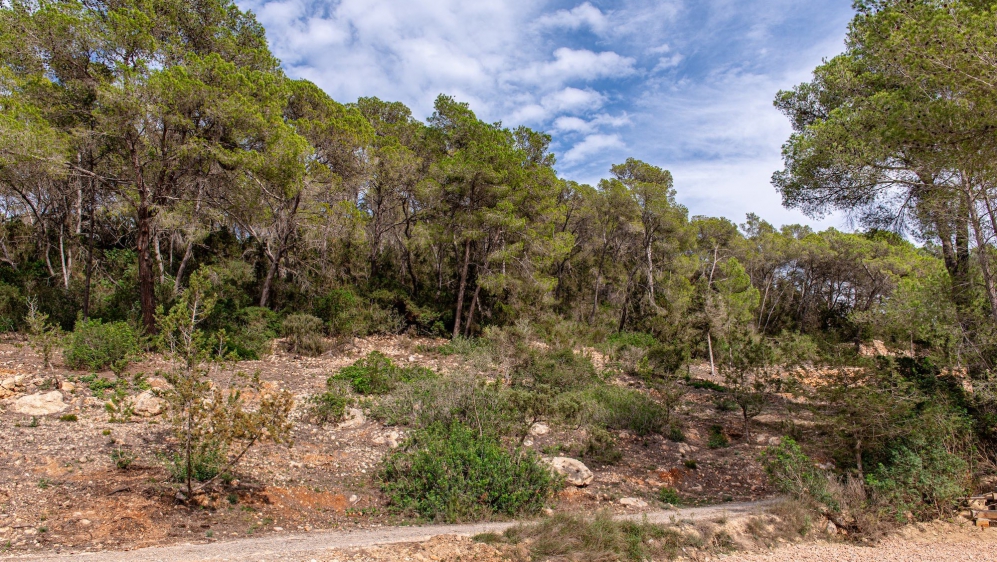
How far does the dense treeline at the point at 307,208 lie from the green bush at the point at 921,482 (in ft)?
7.63

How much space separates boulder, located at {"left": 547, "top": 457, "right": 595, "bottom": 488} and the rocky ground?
120 mm

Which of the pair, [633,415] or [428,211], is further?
[428,211]

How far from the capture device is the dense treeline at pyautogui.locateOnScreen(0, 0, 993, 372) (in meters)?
10.2

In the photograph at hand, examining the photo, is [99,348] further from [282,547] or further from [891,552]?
[891,552]

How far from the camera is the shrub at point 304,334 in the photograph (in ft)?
42.1

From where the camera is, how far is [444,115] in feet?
64.2

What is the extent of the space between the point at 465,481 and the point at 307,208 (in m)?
11.5


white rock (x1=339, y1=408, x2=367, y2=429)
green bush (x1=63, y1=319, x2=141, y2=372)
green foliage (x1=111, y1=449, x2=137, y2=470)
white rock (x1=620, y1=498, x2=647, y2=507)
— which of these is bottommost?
white rock (x1=620, y1=498, x2=647, y2=507)

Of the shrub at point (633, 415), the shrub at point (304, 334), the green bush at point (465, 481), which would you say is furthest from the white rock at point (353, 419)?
the shrub at point (633, 415)

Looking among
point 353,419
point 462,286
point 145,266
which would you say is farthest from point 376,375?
point 462,286

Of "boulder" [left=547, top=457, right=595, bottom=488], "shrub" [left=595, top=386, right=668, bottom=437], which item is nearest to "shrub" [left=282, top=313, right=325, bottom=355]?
"shrub" [left=595, top=386, right=668, bottom=437]

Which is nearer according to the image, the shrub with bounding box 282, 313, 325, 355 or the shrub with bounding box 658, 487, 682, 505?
the shrub with bounding box 658, 487, 682, 505

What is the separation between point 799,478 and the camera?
20.5 ft

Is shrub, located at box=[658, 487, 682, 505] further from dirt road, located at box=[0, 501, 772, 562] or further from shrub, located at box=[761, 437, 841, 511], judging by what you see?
dirt road, located at box=[0, 501, 772, 562]
